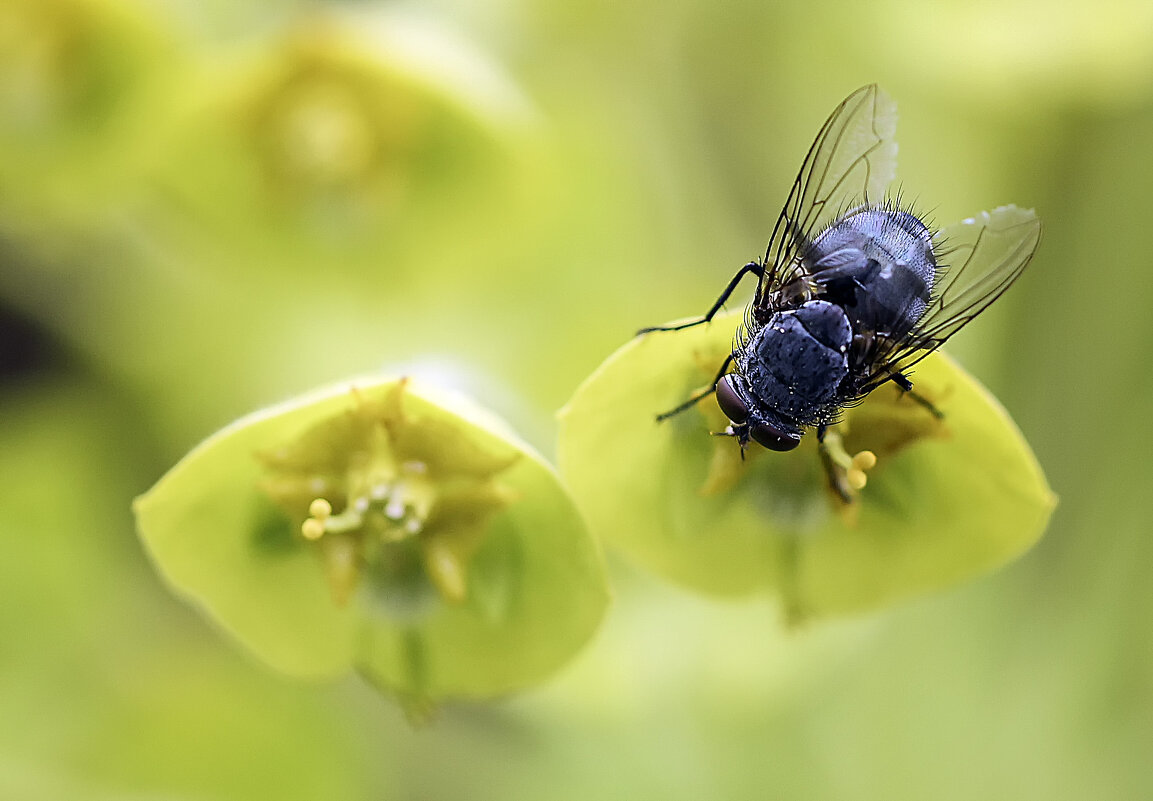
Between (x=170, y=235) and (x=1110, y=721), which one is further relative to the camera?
(x=170, y=235)

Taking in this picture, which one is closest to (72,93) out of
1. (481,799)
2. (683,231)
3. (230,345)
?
(230,345)

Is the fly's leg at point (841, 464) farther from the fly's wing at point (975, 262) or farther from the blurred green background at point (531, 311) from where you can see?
the blurred green background at point (531, 311)

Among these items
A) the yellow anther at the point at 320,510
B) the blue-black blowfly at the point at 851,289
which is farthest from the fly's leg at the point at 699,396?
the yellow anther at the point at 320,510

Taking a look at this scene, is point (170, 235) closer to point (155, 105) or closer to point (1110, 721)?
point (155, 105)

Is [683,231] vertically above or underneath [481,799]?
above

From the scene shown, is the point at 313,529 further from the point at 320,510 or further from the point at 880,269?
the point at 880,269

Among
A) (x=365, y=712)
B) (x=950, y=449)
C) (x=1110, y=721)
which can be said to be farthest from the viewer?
(x=365, y=712)

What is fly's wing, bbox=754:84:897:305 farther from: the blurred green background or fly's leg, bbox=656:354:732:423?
the blurred green background
